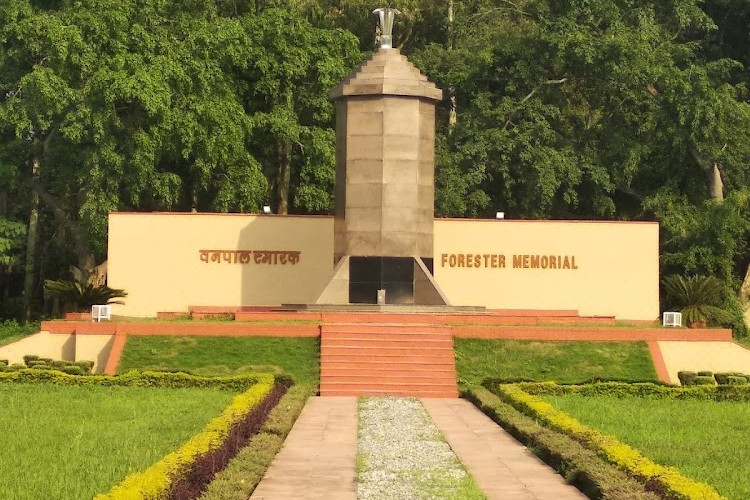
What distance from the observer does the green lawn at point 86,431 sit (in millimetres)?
13078

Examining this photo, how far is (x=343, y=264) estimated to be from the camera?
33844mm

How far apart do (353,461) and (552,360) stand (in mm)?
13207

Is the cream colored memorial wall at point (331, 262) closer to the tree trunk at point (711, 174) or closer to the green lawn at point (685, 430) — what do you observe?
the tree trunk at point (711, 174)

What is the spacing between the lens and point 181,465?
12.9 meters

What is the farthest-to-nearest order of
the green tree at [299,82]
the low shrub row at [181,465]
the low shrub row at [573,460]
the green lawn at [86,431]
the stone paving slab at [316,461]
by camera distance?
the green tree at [299,82] → the stone paving slab at [316,461] → the green lawn at [86,431] → the low shrub row at [573,460] → the low shrub row at [181,465]

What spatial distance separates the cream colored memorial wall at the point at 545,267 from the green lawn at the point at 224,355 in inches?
492

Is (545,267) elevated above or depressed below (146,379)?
above

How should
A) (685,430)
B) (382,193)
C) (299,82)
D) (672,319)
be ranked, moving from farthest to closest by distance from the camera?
1. (299,82)
2. (672,319)
3. (382,193)
4. (685,430)

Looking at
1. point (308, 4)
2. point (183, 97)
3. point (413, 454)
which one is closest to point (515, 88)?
point (308, 4)

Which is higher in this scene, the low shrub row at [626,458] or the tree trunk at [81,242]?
the tree trunk at [81,242]

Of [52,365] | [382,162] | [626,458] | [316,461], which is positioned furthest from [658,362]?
[626,458]

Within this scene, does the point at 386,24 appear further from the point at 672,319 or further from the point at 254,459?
the point at 254,459

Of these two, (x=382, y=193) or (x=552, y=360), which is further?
(x=382, y=193)

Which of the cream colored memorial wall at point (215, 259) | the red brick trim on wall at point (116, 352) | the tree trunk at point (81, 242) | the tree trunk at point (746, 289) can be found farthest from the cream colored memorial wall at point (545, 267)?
the red brick trim on wall at point (116, 352)
